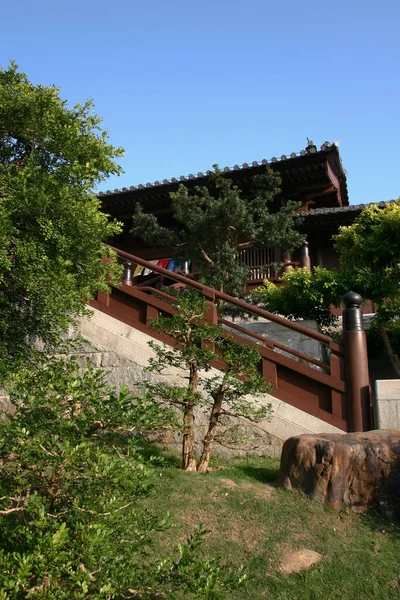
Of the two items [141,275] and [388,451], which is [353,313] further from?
[141,275]

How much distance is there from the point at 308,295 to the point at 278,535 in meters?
5.04

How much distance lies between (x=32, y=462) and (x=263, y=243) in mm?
8030

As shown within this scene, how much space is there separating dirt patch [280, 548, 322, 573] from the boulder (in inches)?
27.1

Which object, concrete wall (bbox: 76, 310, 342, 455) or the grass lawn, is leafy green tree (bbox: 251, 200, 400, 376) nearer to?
concrete wall (bbox: 76, 310, 342, 455)

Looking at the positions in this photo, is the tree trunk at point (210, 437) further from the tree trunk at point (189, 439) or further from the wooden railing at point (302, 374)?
the wooden railing at point (302, 374)

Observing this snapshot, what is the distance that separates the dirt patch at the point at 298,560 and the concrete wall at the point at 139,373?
6.00 feet

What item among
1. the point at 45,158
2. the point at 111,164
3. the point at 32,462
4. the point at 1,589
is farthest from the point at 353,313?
the point at 1,589

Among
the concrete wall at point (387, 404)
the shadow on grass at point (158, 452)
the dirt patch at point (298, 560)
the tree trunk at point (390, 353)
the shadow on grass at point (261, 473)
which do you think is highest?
the tree trunk at point (390, 353)

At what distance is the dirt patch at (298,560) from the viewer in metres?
3.75

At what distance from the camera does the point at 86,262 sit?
5.33 meters

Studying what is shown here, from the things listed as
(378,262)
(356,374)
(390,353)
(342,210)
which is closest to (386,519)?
(356,374)

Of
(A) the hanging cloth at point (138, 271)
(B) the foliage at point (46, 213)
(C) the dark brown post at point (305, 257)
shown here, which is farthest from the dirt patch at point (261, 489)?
(A) the hanging cloth at point (138, 271)

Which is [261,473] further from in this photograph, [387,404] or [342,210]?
[342,210]

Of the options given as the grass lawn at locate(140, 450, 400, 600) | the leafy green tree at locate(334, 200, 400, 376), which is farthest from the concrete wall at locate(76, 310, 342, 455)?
the leafy green tree at locate(334, 200, 400, 376)
